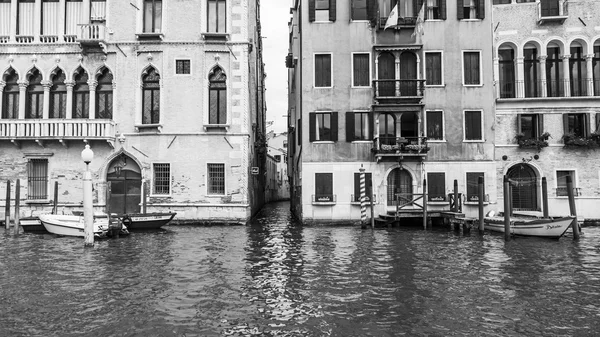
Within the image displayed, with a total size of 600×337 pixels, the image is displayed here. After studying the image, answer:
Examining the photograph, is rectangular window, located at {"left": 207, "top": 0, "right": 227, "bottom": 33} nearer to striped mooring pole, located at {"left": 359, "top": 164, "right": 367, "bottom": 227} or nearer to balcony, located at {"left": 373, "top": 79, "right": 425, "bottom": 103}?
balcony, located at {"left": 373, "top": 79, "right": 425, "bottom": 103}

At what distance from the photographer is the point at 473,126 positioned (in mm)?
25078

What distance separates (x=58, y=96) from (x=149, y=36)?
5.81 metres

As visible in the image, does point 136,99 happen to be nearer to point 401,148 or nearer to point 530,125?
point 401,148

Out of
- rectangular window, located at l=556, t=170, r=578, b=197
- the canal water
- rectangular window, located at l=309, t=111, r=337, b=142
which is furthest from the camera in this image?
rectangular window, located at l=309, t=111, r=337, b=142

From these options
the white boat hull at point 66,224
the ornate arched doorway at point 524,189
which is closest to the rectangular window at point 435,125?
the ornate arched doorway at point 524,189

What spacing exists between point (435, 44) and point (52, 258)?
20.3 metres

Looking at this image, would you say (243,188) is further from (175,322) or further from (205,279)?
(175,322)

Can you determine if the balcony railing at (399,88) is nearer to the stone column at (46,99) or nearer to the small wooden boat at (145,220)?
the small wooden boat at (145,220)

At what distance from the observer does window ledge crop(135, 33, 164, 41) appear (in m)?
24.7

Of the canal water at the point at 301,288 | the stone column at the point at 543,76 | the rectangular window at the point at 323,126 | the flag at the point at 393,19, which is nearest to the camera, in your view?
the canal water at the point at 301,288

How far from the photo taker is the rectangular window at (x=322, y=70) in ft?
83.4

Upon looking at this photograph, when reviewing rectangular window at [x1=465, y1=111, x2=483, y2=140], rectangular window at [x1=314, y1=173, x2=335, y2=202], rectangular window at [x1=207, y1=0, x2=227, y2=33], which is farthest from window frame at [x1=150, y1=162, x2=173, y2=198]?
rectangular window at [x1=465, y1=111, x2=483, y2=140]

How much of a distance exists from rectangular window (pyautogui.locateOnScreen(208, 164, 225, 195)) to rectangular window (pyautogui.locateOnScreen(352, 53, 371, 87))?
27.3ft

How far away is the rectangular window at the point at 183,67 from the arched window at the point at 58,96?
596 centimetres
